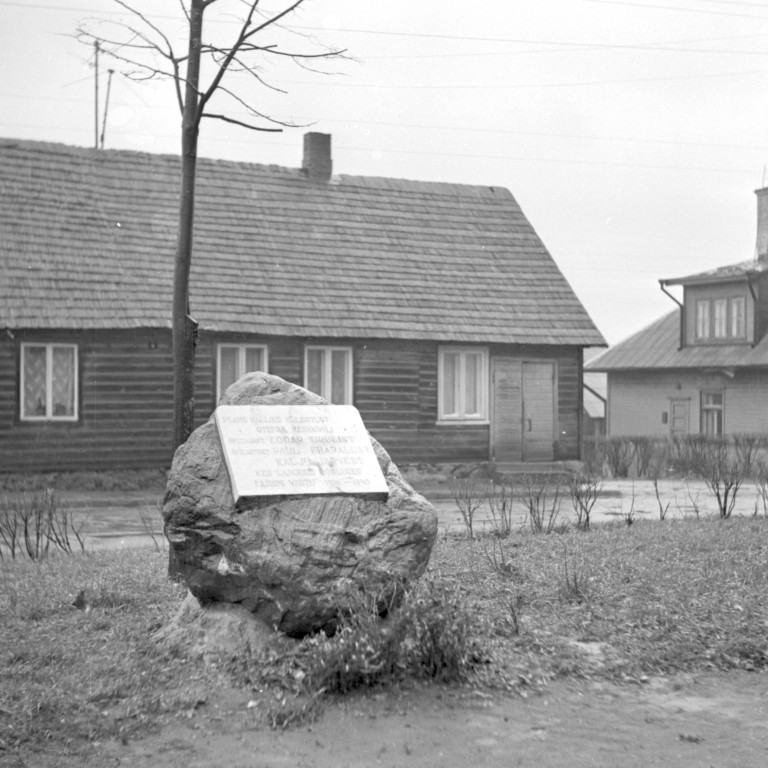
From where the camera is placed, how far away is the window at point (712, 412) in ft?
121

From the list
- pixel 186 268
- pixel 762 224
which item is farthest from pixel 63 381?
pixel 762 224

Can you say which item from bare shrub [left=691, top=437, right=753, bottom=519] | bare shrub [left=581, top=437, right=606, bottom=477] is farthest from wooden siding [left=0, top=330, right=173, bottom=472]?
bare shrub [left=691, top=437, right=753, bottom=519]

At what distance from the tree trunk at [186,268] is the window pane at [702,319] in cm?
2935

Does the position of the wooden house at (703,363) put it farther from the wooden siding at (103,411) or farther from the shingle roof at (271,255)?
the wooden siding at (103,411)

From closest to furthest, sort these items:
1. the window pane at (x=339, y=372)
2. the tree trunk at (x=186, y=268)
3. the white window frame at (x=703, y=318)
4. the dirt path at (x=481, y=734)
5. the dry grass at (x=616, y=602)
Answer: the dirt path at (x=481, y=734)
the dry grass at (x=616, y=602)
the tree trunk at (x=186, y=268)
the window pane at (x=339, y=372)
the white window frame at (x=703, y=318)

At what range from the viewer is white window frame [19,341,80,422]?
21938 millimetres

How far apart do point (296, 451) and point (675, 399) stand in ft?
106

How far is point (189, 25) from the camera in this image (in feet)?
36.2

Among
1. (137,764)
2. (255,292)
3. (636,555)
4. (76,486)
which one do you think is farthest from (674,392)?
(137,764)

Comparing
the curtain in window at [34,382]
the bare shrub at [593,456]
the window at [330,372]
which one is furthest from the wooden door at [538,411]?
the curtain in window at [34,382]

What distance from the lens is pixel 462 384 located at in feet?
84.7

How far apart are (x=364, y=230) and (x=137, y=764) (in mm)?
22192

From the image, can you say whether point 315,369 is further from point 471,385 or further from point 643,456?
point 643,456

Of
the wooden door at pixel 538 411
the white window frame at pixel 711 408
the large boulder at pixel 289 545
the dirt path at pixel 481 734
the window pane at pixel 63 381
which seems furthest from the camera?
the white window frame at pixel 711 408
